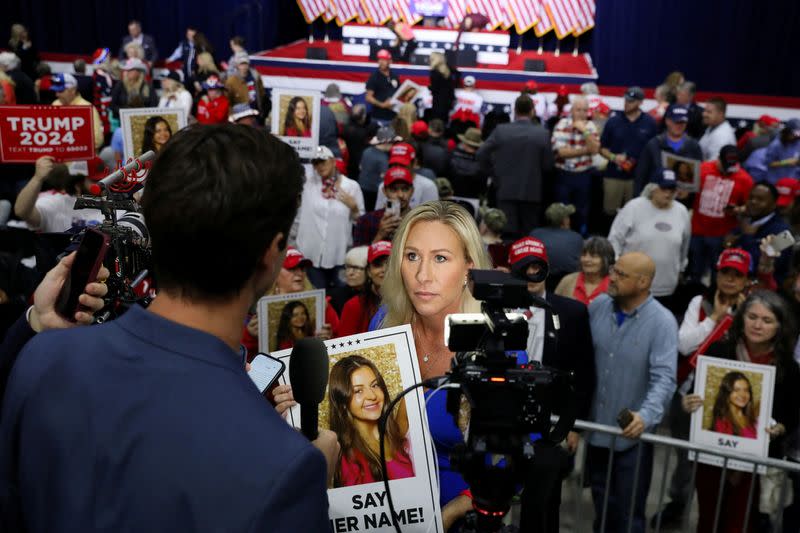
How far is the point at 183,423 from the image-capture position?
3.51ft

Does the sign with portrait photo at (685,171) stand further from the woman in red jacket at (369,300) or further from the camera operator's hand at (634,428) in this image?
the camera operator's hand at (634,428)

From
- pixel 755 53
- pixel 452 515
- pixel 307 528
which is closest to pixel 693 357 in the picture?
pixel 452 515

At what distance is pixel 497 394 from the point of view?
5.46ft

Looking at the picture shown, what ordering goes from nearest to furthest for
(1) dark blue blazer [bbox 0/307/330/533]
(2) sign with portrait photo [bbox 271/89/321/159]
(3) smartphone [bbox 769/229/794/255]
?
(1) dark blue blazer [bbox 0/307/330/533] < (3) smartphone [bbox 769/229/794/255] < (2) sign with portrait photo [bbox 271/89/321/159]

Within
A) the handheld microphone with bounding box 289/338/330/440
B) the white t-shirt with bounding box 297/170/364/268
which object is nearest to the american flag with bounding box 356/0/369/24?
the white t-shirt with bounding box 297/170/364/268

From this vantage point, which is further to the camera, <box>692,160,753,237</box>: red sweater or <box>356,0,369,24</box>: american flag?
<box>356,0,369,24</box>: american flag

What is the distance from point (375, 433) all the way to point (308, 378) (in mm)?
750

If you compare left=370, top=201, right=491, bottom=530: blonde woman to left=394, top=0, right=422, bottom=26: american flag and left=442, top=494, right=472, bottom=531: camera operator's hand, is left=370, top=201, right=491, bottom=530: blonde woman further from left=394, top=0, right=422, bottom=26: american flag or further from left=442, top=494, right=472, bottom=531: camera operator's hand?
left=394, top=0, right=422, bottom=26: american flag

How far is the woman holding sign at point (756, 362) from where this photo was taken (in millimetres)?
4016

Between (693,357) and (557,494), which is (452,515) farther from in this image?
(693,357)

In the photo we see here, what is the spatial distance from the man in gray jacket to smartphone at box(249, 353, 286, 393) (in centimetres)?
635

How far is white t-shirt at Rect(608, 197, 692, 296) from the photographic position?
21.3ft

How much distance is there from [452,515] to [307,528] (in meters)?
1.29

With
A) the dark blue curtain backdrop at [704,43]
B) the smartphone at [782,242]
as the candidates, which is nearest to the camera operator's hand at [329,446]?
the smartphone at [782,242]
